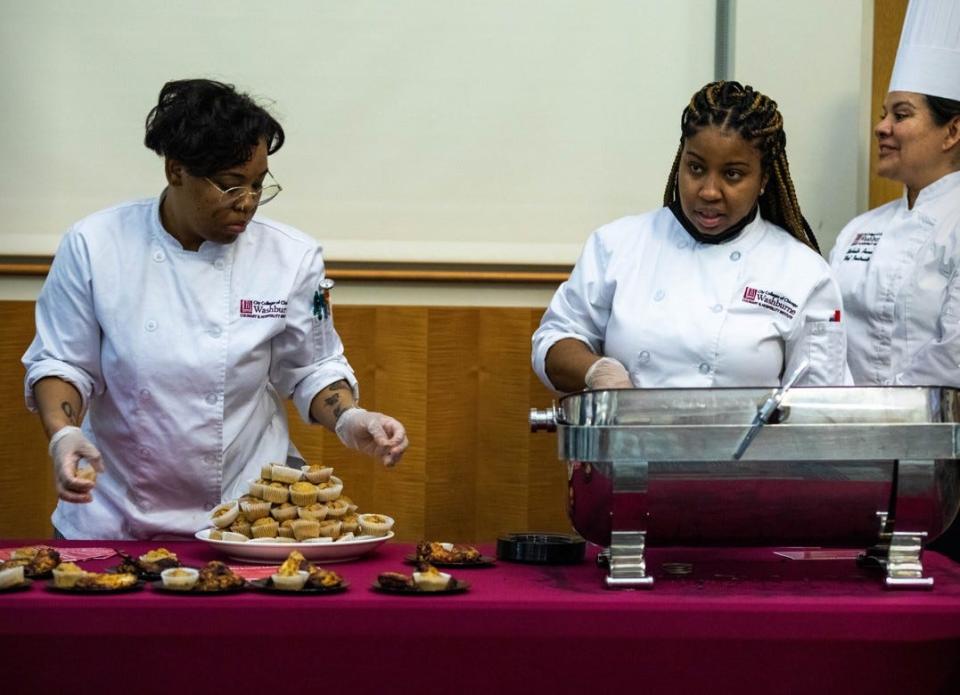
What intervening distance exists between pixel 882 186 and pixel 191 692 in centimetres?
238

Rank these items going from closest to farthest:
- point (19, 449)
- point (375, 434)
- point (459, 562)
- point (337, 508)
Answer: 1. point (459, 562)
2. point (337, 508)
3. point (375, 434)
4. point (19, 449)

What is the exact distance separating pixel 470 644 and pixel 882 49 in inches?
92.2

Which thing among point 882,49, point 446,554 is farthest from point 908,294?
point 446,554

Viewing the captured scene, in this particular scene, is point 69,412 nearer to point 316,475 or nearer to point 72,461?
point 72,461

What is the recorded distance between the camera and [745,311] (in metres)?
2.28

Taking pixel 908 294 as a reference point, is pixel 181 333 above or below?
below

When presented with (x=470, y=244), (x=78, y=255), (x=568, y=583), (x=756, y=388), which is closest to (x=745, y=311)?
(x=756, y=388)

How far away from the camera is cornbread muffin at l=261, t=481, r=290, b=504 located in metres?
1.83

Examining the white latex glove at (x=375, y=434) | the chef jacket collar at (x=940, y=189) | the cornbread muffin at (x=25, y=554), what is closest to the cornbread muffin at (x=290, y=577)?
the cornbread muffin at (x=25, y=554)

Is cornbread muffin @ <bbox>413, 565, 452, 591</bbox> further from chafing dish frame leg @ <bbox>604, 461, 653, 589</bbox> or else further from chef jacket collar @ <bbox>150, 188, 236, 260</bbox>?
chef jacket collar @ <bbox>150, 188, 236, 260</bbox>

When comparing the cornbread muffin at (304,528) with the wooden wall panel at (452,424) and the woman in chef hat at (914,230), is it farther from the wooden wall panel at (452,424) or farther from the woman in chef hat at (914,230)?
the woman in chef hat at (914,230)

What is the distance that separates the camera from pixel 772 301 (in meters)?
2.27

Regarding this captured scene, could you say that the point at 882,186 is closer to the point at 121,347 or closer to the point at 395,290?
the point at 395,290

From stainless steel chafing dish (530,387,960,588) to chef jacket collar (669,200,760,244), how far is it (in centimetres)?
70
